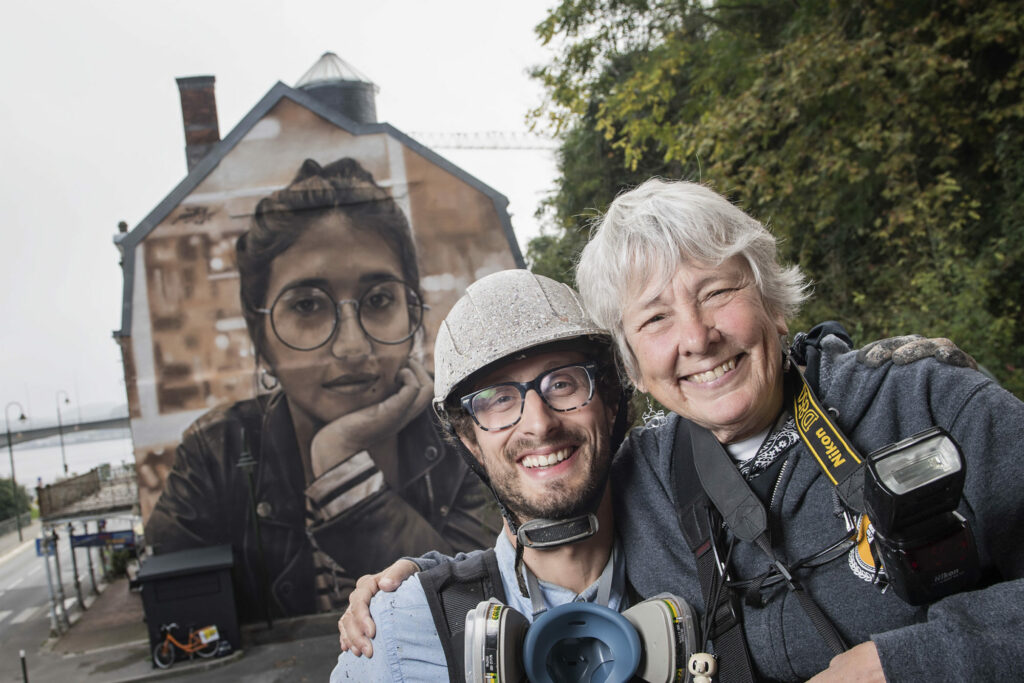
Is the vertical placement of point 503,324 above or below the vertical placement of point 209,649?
above

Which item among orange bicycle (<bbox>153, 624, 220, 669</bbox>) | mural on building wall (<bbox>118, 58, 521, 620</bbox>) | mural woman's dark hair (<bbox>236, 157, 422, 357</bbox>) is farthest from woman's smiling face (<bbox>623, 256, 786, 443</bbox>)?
orange bicycle (<bbox>153, 624, 220, 669</bbox>)

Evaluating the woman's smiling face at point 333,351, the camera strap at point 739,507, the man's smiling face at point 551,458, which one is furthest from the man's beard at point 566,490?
the woman's smiling face at point 333,351

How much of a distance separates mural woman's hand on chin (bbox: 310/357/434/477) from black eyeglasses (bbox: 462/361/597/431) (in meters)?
14.3

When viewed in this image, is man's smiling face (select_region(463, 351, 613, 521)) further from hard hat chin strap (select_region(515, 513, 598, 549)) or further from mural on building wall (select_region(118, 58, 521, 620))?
mural on building wall (select_region(118, 58, 521, 620))

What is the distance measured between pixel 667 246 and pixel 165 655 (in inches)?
636

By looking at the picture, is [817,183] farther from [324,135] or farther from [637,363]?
[324,135]

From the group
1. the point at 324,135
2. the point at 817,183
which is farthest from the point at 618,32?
the point at 324,135

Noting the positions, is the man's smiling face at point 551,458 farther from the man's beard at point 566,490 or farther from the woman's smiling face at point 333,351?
the woman's smiling face at point 333,351

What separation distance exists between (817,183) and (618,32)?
3642 millimetres

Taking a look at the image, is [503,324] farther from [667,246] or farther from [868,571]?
[868,571]

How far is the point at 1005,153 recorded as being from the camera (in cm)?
869

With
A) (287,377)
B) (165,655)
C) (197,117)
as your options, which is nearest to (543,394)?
(287,377)

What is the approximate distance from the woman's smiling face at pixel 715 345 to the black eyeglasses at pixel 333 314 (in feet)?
49.1

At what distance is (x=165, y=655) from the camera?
15.0 metres
